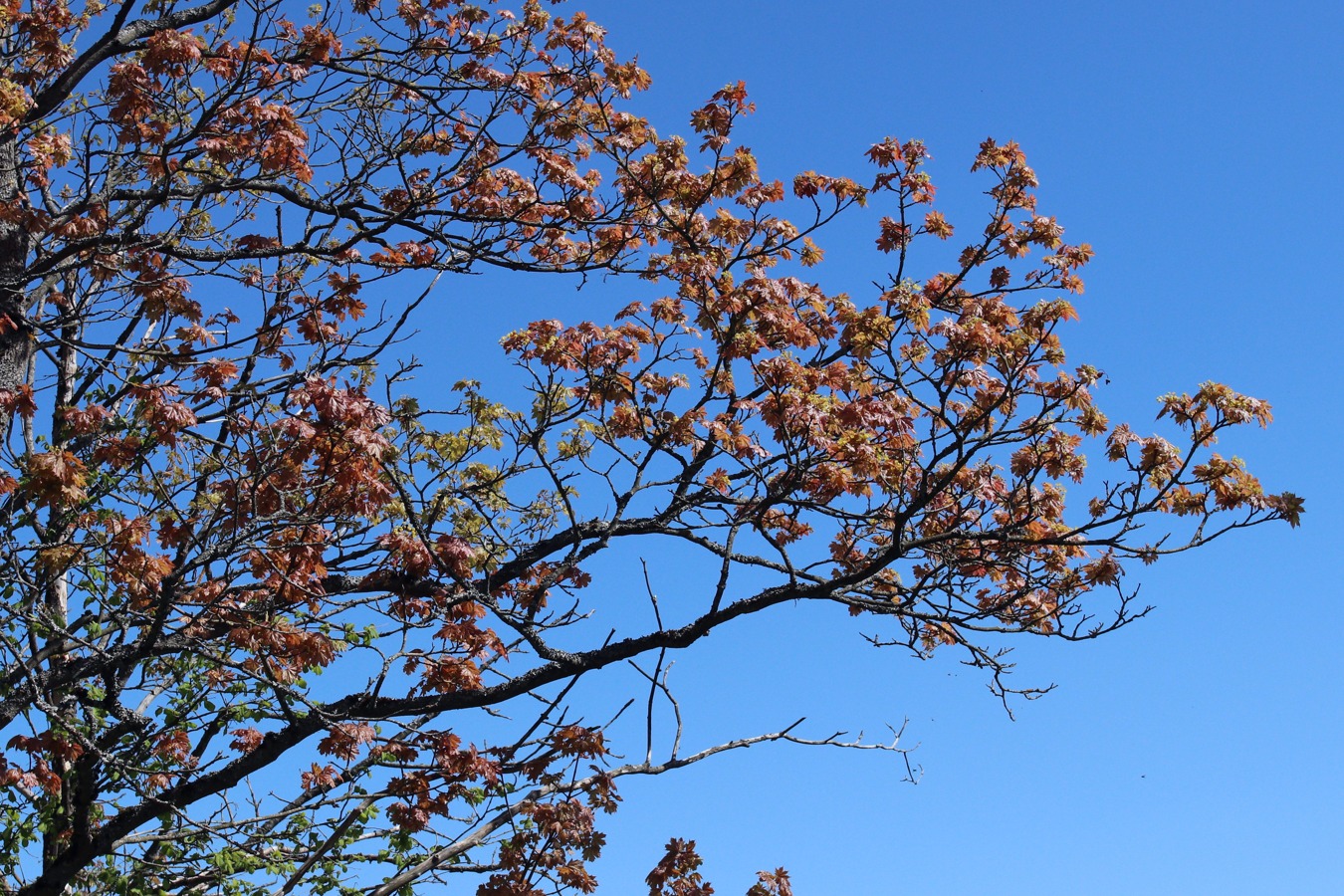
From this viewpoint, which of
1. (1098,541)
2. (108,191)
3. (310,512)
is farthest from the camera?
(108,191)

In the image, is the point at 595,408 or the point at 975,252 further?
the point at 975,252

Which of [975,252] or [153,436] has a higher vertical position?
[975,252]

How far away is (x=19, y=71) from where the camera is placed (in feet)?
30.3

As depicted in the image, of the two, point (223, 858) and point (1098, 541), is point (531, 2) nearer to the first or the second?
point (1098, 541)

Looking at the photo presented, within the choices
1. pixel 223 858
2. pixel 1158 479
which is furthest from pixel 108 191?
pixel 1158 479

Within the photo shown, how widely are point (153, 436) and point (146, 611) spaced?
1.33 m

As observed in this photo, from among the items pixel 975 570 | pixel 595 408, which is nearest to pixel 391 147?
pixel 595 408

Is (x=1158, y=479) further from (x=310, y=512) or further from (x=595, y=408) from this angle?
(x=310, y=512)

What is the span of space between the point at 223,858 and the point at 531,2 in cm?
738

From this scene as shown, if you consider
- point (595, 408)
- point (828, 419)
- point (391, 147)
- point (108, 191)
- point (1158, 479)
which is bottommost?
point (1158, 479)

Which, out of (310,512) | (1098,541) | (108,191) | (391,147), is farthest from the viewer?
(391,147)

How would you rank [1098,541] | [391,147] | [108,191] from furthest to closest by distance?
[391,147]
[108,191]
[1098,541]

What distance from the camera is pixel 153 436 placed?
8148mm

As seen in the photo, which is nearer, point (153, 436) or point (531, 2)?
point (153, 436)
